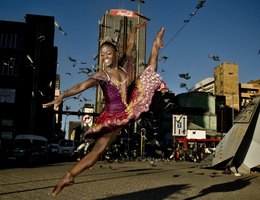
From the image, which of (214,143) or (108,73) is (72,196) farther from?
(214,143)

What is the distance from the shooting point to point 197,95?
69.7 meters

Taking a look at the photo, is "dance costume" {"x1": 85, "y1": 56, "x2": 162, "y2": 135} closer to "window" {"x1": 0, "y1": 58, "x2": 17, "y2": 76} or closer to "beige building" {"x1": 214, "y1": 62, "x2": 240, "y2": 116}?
"window" {"x1": 0, "y1": 58, "x2": 17, "y2": 76}

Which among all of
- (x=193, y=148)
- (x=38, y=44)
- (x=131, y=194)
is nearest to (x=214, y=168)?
(x=131, y=194)

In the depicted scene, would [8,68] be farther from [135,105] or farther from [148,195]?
[135,105]

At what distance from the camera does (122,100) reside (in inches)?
199

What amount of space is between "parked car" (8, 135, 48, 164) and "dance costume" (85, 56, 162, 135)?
68.2 ft

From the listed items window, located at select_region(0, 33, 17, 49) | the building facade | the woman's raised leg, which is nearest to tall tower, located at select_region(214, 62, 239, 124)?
the building facade

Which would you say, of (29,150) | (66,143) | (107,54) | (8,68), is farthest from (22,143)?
(8,68)

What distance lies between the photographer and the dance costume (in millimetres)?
4918

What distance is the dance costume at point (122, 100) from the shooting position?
4918 mm

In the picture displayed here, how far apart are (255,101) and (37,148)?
Result: 1623cm

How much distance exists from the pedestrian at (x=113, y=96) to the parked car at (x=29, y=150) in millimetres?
20666

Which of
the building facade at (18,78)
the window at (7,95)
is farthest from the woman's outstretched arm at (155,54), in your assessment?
the window at (7,95)

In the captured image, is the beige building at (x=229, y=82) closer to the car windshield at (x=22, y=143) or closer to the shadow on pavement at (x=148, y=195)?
the car windshield at (x=22, y=143)
